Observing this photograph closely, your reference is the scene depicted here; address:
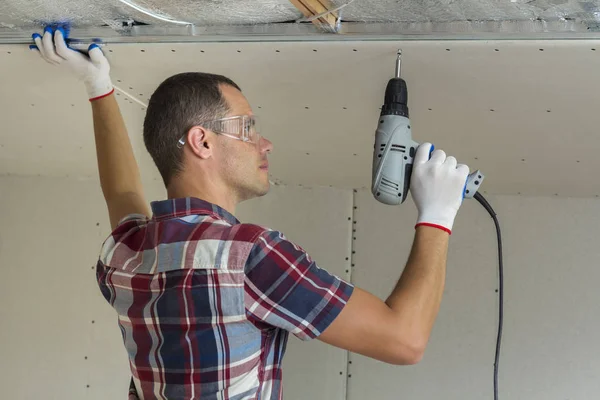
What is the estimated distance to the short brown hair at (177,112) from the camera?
4.03 ft

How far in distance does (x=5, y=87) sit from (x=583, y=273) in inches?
68.2

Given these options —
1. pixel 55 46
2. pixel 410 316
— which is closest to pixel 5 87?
pixel 55 46

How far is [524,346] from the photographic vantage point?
6.79ft

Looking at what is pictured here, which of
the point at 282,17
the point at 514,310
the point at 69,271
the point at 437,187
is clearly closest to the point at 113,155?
the point at 282,17

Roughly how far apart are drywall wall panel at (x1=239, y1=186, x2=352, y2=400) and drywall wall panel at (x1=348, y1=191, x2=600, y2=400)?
0.07m

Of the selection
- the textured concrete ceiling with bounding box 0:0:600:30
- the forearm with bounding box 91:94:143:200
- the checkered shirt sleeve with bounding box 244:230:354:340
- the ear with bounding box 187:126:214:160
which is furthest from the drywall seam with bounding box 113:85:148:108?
the checkered shirt sleeve with bounding box 244:230:354:340

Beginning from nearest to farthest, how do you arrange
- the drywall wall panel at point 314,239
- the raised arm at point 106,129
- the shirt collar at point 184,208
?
the shirt collar at point 184,208 < the raised arm at point 106,129 < the drywall wall panel at point 314,239

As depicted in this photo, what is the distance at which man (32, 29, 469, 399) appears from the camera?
1.03m

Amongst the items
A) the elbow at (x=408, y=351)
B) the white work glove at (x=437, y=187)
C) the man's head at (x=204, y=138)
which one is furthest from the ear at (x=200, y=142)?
the elbow at (x=408, y=351)

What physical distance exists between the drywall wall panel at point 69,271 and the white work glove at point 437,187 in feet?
3.39

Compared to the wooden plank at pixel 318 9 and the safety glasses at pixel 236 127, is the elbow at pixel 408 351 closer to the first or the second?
the safety glasses at pixel 236 127

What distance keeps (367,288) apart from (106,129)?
1.04 m

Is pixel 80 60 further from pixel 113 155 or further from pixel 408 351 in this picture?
pixel 408 351

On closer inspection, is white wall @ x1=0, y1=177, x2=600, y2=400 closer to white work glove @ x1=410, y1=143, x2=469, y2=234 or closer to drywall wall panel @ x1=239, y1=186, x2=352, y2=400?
drywall wall panel @ x1=239, y1=186, x2=352, y2=400
